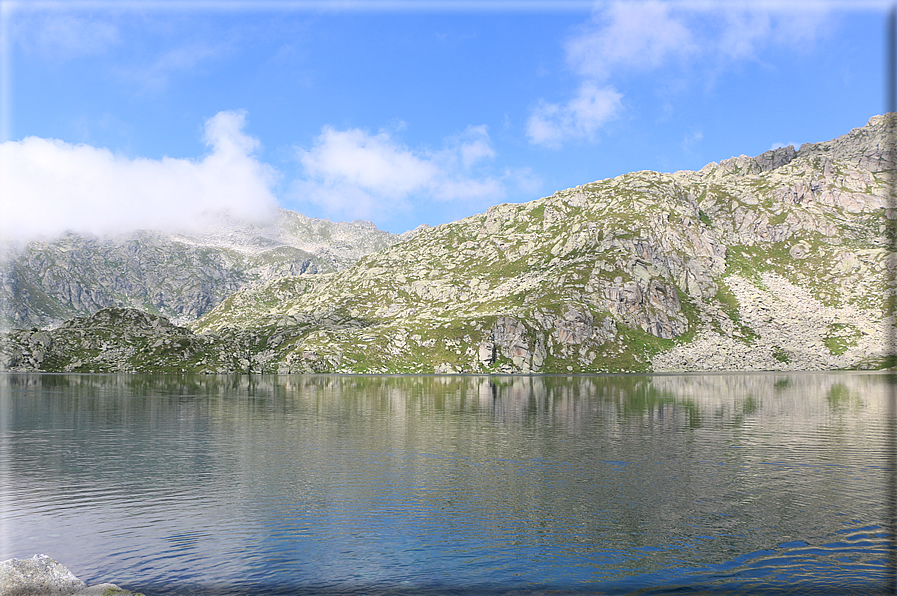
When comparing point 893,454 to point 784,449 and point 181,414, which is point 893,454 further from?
point 181,414

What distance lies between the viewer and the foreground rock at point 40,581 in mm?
25656

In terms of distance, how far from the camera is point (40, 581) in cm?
2667

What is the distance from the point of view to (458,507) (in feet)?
160

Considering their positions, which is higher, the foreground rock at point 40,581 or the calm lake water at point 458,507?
the foreground rock at point 40,581

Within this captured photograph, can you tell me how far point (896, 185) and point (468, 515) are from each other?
37372 millimetres

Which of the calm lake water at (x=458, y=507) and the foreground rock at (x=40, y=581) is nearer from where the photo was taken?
the foreground rock at (x=40, y=581)

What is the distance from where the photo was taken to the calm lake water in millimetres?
34031

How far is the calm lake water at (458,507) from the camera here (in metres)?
34.0

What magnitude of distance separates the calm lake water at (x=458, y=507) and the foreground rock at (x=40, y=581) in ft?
13.9

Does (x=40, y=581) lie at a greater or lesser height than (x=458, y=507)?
greater

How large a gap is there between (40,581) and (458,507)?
29.9 meters

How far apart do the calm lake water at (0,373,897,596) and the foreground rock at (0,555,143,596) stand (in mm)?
4243

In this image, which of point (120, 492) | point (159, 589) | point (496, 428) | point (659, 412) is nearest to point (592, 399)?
point (659, 412)

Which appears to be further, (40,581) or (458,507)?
(458,507)
